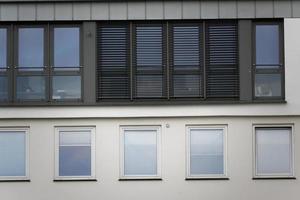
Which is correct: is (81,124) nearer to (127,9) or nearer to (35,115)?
(35,115)

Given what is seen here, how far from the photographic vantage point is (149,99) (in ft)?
63.9

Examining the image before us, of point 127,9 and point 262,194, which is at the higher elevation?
point 127,9

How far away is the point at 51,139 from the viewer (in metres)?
19.3

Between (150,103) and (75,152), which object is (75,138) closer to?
(75,152)

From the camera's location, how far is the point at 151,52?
1964 centimetres

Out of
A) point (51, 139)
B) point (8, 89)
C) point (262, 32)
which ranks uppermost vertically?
point (262, 32)

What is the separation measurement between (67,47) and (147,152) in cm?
362

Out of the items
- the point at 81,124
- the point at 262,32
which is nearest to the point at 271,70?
the point at 262,32

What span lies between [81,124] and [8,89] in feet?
7.25

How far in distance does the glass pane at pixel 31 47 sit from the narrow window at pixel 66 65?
0.38m

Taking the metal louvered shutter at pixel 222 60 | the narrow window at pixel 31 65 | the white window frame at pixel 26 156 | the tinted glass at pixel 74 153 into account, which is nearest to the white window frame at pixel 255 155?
the metal louvered shutter at pixel 222 60

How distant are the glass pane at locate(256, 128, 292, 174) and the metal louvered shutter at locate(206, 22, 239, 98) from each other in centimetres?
137

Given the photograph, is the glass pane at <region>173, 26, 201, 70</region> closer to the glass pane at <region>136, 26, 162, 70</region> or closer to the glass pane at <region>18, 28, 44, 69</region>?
the glass pane at <region>136, 26, 162, 70</region>

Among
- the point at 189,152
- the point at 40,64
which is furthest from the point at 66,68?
the point at 189,152
